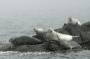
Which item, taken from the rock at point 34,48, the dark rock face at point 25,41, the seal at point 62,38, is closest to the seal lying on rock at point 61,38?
the seal at point 62,38

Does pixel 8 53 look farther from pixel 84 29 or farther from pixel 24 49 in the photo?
pixel 84 29

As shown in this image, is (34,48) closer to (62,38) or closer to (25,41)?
(25,41)

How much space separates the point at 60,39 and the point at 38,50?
1.72 m

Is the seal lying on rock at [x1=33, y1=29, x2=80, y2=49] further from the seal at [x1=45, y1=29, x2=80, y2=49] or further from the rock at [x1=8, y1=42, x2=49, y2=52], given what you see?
the rock at [x1=8, y1=42, x2=49, y2=52]

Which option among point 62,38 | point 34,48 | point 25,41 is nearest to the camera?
point 34,48

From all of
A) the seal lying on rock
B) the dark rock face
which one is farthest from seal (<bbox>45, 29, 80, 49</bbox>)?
the dark rock face

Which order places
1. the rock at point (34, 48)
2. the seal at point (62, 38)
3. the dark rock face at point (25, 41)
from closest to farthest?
the seal at point (62, 38)
the rock at point (34, 48)
the dark rock face at point (25, 41)

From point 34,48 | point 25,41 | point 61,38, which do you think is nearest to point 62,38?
point 61,38

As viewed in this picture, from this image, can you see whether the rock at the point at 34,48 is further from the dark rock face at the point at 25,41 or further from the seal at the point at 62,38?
the seal at the point at 62,38

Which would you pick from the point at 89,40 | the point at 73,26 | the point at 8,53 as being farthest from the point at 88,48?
the point at 8,53

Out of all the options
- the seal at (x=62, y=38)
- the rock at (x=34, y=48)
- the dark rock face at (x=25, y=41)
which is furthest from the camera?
the dark rock face at (x=25, y=41)

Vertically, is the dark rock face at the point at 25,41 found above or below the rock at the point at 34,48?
above

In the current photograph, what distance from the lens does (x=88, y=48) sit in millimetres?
28188

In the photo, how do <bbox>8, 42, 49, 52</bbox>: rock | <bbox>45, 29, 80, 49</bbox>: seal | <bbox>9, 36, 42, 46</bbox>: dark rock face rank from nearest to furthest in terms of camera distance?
<bbox>45, 29, 80, 49</bbox>: seal < <bbox>8, 42, 49, 52</bbox>: rock < <bbox>9, 36, 42, 46</bbox>: dark rock face
